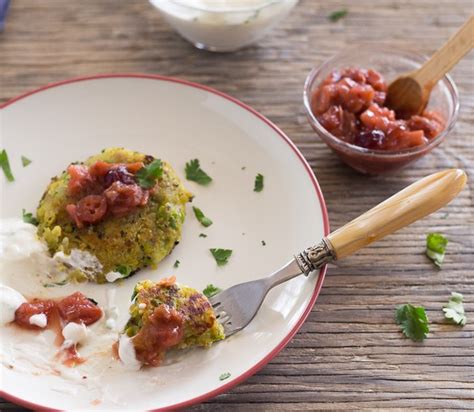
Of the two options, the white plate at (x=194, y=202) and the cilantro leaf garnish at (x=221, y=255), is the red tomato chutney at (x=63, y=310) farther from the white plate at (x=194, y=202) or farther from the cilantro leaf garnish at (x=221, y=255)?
the cilantro leaf garnish at (x=221, y=255)

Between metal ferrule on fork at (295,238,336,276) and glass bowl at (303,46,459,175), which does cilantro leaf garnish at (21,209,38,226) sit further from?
glass bowl at (303,46,459,175)

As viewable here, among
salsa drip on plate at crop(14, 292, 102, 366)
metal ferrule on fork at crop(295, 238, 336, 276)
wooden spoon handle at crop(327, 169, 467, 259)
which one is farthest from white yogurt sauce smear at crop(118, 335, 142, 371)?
wooden spoon handle at crop(327, 169, 467, 259)

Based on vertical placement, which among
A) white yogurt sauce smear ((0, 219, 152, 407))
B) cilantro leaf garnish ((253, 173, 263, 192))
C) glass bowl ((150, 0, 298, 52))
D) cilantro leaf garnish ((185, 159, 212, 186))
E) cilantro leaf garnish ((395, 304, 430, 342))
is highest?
glass bowl ((150, 0, 298, 52))

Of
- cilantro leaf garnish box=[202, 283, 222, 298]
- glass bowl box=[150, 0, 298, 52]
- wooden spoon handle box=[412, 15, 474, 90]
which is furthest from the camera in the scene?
glass bowl box=[150, 0, 298, 52]

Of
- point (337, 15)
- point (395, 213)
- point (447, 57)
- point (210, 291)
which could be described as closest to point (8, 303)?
point (210, 291)

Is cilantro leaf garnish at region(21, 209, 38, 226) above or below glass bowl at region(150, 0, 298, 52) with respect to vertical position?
below

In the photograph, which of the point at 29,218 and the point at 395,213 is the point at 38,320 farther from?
the point at 395,213
